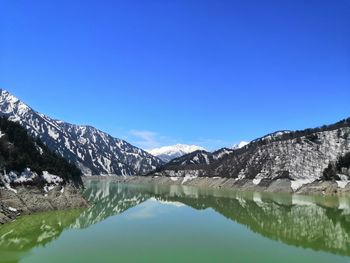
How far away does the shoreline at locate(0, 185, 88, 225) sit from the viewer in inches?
2472

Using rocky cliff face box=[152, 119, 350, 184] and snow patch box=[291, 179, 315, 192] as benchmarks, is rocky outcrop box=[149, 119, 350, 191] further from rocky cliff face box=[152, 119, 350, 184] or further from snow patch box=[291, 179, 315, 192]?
snow patch box=[291, 179, 315, 192]

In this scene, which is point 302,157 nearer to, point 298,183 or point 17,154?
point 298,183

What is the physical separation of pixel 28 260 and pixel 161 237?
16.1m

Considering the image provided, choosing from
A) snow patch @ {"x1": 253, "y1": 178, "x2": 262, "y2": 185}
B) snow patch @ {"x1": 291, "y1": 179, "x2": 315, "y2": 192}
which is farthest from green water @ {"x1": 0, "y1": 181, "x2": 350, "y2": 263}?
snow patch @ {"x1": 253, "y1": 178, "x2": 262, "y2": 185}

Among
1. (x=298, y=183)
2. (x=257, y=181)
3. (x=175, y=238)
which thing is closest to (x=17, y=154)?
(x=175, y=238)

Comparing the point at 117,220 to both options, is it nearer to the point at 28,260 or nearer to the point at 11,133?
the point at 28,260

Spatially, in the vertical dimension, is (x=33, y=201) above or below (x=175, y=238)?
above

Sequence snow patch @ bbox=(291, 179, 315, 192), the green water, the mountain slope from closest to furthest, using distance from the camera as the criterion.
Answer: the green water
the mountain slope
snow patch @ bbox=(291, 179, 315, 192)

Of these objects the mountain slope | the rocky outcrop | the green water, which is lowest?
the green water

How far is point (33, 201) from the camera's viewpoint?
71125 mm

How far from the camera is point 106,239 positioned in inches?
1800

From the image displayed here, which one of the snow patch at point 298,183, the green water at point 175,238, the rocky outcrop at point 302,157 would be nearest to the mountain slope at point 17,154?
the green water at point 175,238

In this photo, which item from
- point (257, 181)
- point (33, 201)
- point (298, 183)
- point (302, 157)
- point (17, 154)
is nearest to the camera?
point (33, 201)

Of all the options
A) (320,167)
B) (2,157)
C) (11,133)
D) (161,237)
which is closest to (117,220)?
(161,237)
